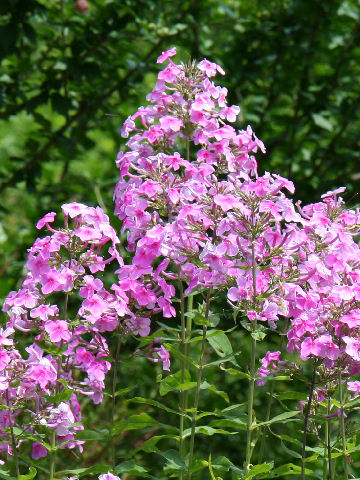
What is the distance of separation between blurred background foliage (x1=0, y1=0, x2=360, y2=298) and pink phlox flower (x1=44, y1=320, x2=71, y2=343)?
1.81 metres

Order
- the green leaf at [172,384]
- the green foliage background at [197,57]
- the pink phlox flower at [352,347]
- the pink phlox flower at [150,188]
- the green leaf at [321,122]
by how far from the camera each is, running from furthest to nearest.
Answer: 1. the green leaf at [321,122]
2. the green foliage background at [197,57]
3. the green leaf at [172,384]
4. the pink phlox flower at [150,188]
5. the pink phlox flower at [352,347]

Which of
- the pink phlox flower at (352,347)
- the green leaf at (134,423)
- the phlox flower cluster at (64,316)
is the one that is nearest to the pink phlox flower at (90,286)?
the phlox flower cluster at (64,316)

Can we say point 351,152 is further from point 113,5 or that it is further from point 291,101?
point 113,5

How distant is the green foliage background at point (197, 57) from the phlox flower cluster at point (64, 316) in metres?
1.64

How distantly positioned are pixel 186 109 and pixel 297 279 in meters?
0.54

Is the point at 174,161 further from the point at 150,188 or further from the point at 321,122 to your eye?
the point at 321,122

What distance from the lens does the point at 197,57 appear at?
4012 mm

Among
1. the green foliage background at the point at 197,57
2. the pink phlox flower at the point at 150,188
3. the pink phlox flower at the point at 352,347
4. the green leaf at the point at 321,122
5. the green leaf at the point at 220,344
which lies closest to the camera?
the pink phlox flower at the point at 352,347

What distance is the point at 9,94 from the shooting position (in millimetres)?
3945

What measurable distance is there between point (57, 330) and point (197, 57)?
2.33 m

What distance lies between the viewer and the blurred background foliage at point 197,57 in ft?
12.7

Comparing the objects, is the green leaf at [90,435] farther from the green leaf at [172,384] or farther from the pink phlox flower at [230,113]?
the pink phlox flower at [230,113]

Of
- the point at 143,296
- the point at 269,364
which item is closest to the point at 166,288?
the point at 143,296

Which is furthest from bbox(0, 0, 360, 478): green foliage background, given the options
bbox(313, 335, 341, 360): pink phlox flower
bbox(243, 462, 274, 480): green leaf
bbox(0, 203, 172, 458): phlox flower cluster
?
bbox(313, 335, 341, 360): pink phlox flower
